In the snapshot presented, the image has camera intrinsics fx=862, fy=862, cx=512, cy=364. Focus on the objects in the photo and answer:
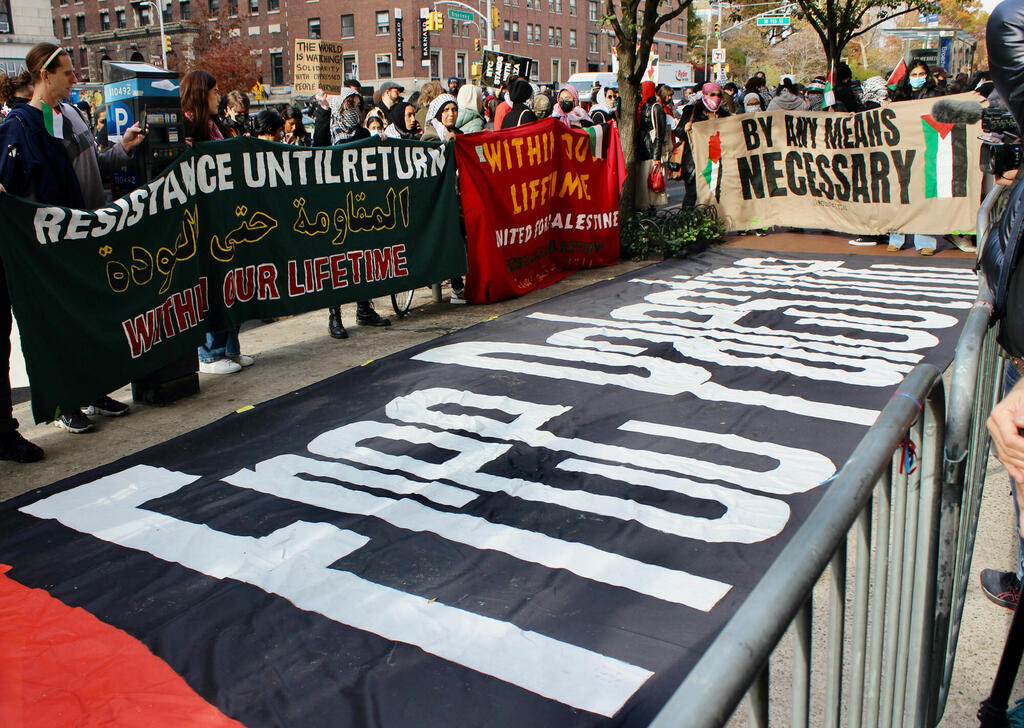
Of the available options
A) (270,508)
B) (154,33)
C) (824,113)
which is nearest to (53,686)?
(270,508)

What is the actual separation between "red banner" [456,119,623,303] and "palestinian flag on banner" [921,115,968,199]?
3.91 m

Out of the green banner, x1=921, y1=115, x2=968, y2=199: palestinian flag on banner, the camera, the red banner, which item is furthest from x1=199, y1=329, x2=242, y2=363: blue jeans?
x1=921, y1=115, x2=968, y2=199: palestinian flag on banner

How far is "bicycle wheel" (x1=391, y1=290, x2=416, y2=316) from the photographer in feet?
27.3

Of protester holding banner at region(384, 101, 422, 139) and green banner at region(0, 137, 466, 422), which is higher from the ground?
protester holding banner at region(384, 101, 422, 139)

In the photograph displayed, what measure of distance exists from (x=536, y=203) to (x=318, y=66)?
22.7ft

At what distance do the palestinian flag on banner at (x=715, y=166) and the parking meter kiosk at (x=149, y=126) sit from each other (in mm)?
8322

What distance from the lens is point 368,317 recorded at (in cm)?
793

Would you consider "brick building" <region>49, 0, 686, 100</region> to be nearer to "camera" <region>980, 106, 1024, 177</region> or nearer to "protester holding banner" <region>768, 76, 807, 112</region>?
"protester holding banner" <region>768, 76, 807, 112</region>

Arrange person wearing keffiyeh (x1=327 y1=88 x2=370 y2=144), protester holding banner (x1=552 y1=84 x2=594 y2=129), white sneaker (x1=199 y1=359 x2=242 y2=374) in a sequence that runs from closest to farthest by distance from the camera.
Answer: white sneaker (x1=199 y1=359 x2=242 y2=374)
person wearing keffiyeh (x1=327 y1=88 x2=370 y2=144)
protester holding banner (x1=552 y1=84 x2=594 y2=129)

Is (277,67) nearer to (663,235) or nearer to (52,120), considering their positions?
(663,235)

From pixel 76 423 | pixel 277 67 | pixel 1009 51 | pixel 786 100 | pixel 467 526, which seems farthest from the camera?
pixel 277 67

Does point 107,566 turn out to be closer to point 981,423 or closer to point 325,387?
point 325,387

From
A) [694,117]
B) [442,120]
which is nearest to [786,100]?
[694,117]

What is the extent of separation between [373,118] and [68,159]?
13.6 ft
